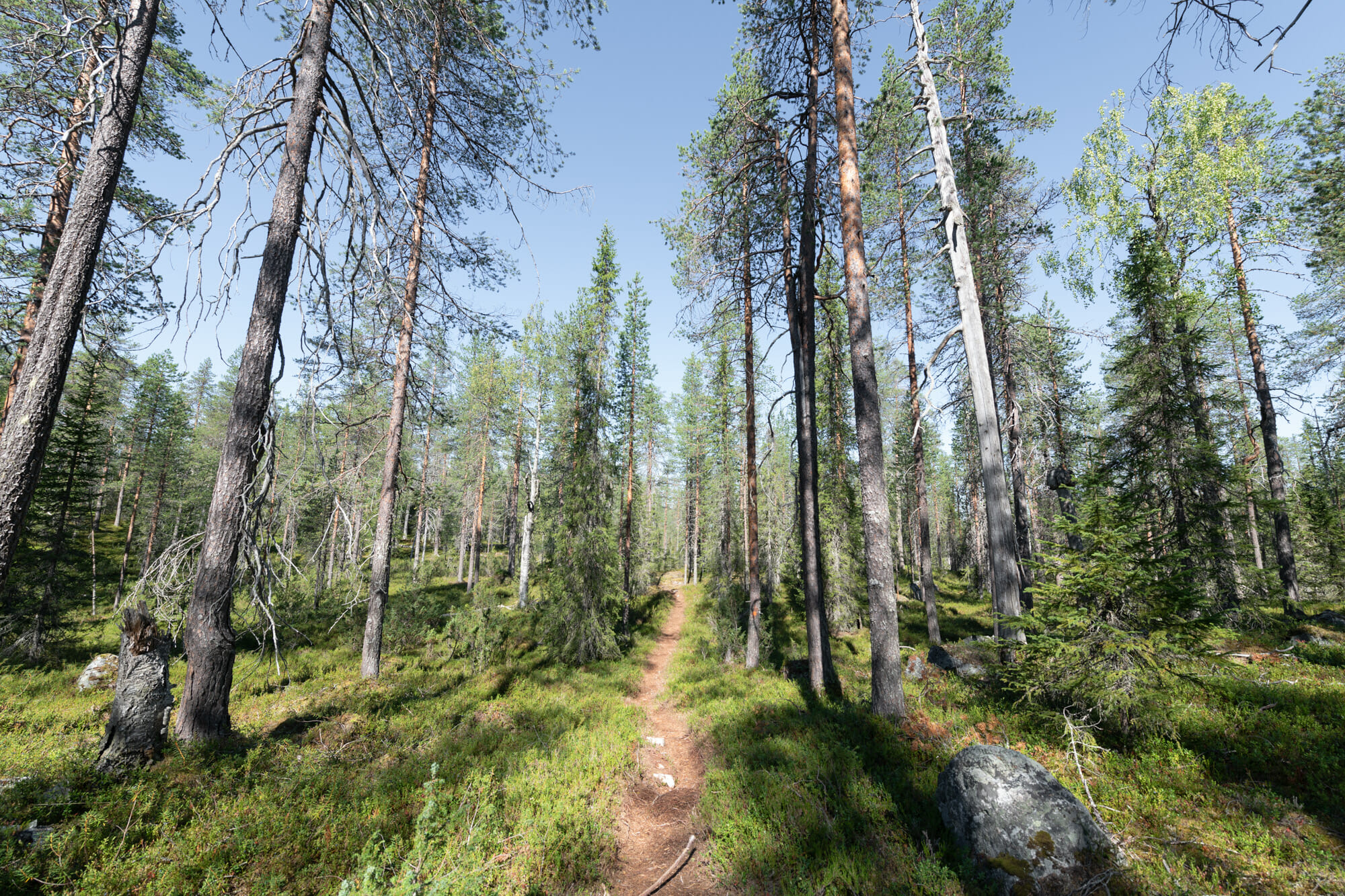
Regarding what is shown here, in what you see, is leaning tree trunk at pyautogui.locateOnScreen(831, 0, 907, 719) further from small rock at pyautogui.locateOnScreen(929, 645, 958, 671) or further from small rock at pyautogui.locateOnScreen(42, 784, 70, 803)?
small rock at pyautogui.locateOnScreen(42, 784, 70, 803)

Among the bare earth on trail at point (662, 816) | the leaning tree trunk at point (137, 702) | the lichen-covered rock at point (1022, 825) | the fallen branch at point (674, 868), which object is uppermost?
the leaning tree trunk at point (137, 702)

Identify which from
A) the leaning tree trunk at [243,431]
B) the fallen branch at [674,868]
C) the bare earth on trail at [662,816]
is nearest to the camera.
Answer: the fallen branch at [674,868]

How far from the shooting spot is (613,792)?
21.5 feet

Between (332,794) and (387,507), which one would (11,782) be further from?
(387,507)

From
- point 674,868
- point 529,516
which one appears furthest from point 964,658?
point 529,516

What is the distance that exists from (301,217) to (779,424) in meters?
30.2

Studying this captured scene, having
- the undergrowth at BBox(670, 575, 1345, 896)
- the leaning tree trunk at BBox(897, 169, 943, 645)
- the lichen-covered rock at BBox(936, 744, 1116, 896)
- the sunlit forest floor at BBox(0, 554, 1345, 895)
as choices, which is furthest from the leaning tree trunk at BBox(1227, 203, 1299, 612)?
the lichen-covered rock at BBox(936, 744, 1116, 896)

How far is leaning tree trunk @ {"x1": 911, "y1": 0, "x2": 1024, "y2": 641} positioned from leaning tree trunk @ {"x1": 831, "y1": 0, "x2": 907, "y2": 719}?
6.42ft

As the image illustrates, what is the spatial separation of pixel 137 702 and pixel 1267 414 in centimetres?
2774

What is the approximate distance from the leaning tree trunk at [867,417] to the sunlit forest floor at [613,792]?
34.5 inches

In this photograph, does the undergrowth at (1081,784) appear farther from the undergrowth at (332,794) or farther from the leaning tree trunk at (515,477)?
the leaning tree trunk at (515,477)

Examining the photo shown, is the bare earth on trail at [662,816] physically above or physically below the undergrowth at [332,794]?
below

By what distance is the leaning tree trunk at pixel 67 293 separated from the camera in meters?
3.91

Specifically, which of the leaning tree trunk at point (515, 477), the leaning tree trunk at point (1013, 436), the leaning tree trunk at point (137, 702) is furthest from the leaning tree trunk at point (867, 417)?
the leaning tree trunk at point (515, 477)
